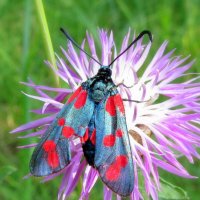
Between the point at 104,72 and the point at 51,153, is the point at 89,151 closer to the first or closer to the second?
the point at 51,153

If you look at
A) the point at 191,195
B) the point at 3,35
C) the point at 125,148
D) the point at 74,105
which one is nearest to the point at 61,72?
the point at 74,105

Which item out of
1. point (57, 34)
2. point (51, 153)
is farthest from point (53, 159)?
point (57, 34)

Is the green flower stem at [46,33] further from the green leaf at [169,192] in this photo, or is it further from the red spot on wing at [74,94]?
the green leaf at [169,192]

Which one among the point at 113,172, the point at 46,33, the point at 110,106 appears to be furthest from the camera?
the point at 46,33

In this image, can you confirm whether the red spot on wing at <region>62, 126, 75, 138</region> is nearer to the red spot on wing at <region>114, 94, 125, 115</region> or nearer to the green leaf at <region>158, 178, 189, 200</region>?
the red spot on wing at <region>114, 94, 125, 115</region>

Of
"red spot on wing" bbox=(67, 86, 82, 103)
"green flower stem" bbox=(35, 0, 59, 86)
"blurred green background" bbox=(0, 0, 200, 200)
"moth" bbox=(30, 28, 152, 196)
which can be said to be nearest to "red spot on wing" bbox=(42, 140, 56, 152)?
"moth" bbox=(30, 28, 152, 196)

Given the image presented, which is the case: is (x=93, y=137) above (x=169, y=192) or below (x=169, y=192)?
above

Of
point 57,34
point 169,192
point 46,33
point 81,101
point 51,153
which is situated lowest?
point 169,192
